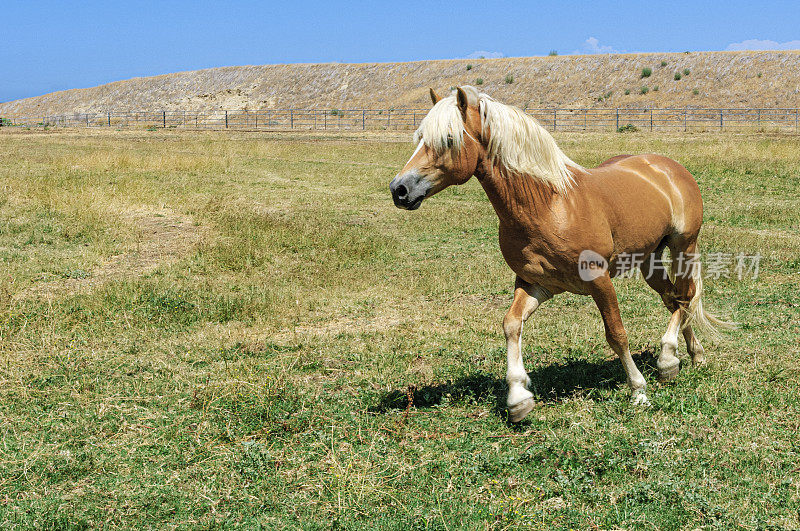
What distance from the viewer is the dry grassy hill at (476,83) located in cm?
5500

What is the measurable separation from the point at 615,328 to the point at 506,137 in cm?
164

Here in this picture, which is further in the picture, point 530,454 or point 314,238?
point 314,238

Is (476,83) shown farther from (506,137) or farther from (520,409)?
(520,409)

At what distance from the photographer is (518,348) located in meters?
4.69

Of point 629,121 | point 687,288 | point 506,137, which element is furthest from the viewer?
point 629,121

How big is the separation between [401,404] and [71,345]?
350 centimetres

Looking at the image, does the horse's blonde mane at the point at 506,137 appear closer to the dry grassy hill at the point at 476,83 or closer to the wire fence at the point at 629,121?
the wire fence at the point at 629,121

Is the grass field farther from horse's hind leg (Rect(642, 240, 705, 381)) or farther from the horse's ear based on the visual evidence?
the horse's ear

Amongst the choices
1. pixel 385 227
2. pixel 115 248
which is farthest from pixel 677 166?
pixel 115 248

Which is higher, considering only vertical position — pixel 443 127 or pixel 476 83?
pixel 476 83

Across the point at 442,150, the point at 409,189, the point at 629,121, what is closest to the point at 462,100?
the point at 442,150

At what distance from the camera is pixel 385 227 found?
12.9m

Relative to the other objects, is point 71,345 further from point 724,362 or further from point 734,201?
point 734,201

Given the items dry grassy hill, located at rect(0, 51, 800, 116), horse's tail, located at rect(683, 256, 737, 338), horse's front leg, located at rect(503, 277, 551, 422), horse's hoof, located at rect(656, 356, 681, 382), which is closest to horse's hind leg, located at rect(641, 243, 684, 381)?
horse's hoof, located at rect(656, 356, 681, 382)
